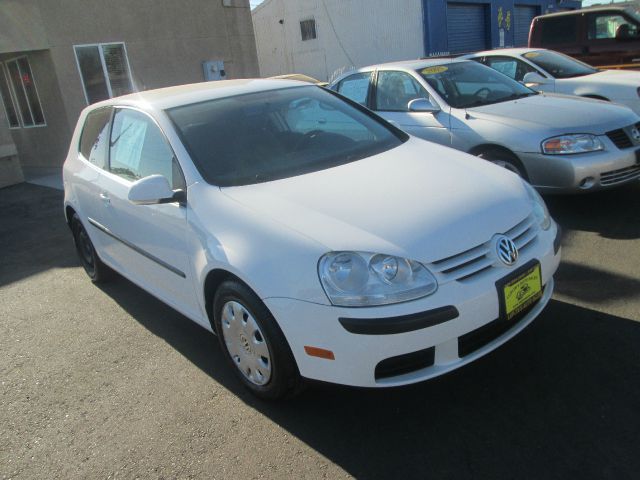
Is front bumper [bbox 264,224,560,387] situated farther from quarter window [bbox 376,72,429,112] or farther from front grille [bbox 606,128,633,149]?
quarter window [bbox 376,72,429,112]

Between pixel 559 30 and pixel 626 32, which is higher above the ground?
pixel 559 30

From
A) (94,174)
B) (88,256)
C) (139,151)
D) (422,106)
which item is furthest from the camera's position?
(422,106)

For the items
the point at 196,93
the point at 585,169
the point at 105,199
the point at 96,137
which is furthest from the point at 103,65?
the point at 585,169

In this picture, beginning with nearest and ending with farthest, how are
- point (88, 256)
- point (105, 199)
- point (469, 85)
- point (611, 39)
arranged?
point (105, 199) < point (88, 256) < point (469, 85) < point (611, 39)

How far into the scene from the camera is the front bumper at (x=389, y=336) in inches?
92.1

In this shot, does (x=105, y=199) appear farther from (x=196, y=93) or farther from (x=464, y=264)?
(x=464, y=264)

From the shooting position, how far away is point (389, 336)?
7.63ft

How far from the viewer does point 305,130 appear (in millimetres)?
3678

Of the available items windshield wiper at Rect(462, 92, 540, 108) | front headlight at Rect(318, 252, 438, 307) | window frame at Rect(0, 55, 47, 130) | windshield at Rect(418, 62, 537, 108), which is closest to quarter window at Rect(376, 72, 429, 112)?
windshield at Rect(418, 62, 537, 108)

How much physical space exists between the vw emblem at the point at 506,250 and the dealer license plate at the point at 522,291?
0.29 feet

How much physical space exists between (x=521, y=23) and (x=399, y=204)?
23799 mm

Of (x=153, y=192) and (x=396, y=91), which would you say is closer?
(x=153, y=192)

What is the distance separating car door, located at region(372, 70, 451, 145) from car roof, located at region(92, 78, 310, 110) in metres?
1.88

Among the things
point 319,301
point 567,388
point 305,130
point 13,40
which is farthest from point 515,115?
point 13,40
